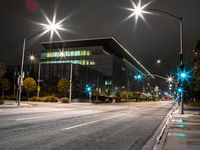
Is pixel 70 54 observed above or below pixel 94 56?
above

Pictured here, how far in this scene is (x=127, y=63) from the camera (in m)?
154

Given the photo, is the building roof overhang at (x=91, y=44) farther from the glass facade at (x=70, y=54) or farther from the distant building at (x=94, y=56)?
the glass facade at (x=70, y=54)

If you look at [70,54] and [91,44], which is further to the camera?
[70,54]

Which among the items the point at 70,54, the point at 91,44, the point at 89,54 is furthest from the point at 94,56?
the point at 70,54

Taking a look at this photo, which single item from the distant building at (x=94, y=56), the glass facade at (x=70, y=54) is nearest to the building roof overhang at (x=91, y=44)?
the distant building at (x=94, y=56)

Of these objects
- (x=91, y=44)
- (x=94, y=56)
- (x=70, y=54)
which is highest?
(x=91, y=44)

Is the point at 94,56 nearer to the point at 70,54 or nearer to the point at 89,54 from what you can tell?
the point at 89,54

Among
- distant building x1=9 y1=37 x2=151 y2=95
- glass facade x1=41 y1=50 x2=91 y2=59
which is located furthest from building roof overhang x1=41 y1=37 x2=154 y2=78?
glass facade x1=41 y1=50 x2=91 y2=59

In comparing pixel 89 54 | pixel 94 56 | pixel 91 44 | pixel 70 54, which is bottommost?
pixel 94 56

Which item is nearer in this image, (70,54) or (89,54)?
(89,54)

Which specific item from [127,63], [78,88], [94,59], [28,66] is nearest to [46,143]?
[78,88]

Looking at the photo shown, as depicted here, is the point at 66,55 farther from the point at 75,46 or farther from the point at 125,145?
the point at 125,145

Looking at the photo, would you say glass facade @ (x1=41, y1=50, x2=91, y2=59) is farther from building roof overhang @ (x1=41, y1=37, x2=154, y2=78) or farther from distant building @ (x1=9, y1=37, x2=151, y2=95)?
building roof overhang @ (x1=41, y1=37, x2=154, y2=78)

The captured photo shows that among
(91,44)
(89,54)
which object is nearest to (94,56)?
(89,54)
